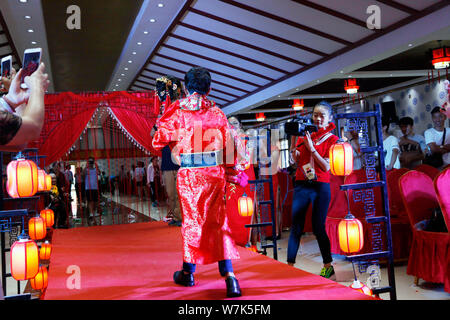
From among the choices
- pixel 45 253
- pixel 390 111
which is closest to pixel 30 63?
pixel 45 253

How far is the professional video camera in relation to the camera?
2842mm

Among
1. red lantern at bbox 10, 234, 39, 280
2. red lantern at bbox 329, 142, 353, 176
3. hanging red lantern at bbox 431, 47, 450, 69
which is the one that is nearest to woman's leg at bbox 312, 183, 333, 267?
red lantern at bbox 329, 142, 353, 176

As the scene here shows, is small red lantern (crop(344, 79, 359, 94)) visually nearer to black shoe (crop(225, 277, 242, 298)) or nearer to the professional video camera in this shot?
the professional video camera

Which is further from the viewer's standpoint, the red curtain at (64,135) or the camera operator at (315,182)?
the red curtain at (64,135)

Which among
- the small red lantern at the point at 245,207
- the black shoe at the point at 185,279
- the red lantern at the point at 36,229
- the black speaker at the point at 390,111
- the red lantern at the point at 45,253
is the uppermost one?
the black speaker at the point at 390,111

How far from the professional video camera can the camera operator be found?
0.22 ft

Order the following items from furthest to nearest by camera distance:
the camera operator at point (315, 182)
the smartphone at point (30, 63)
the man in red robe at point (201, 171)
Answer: the camera operator at point (315, 182) < the man in red robe at point (201, 171) < the smartphone at point (30, 63)

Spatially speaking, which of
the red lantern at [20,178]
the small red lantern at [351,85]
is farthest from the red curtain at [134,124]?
the small red lantern at [351,85]

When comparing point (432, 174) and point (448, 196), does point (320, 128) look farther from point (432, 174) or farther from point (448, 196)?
point (432, 174)

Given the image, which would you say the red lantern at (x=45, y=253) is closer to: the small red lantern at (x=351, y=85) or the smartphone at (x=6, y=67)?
the smartphone at (x=6, y=67)

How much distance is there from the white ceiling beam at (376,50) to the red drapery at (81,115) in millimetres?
3379

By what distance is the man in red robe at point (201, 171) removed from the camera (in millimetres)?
2328

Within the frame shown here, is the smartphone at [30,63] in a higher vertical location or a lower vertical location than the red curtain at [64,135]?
lower
